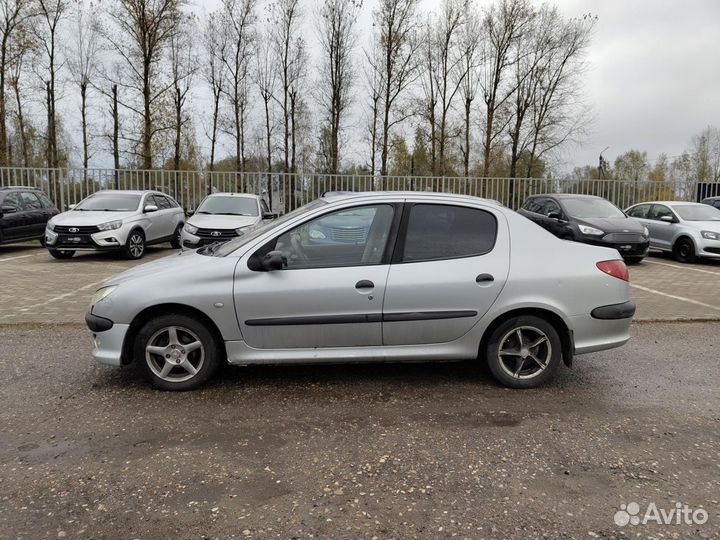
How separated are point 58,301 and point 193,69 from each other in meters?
23.4

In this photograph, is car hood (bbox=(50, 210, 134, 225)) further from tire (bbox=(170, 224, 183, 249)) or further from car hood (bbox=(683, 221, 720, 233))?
car hood (bbox=(683, 221, 720, 233))

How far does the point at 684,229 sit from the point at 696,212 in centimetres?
113

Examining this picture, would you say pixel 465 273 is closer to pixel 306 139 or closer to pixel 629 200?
pixel 629 200

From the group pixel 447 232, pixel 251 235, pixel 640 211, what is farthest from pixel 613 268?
pixel 640 211

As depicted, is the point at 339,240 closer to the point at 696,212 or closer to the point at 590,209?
the point at 590,209

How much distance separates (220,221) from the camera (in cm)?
1209

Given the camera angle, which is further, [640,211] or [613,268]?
[640,211]

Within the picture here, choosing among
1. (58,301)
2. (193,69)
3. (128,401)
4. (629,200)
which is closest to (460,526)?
(128,401)

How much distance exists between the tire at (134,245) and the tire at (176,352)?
9143mm

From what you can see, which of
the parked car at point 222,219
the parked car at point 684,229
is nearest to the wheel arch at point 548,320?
the parked car at point 222,219

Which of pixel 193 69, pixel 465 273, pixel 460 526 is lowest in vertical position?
pixel 460 526

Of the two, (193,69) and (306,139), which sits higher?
(193,69)

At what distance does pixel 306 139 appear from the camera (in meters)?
31.4
